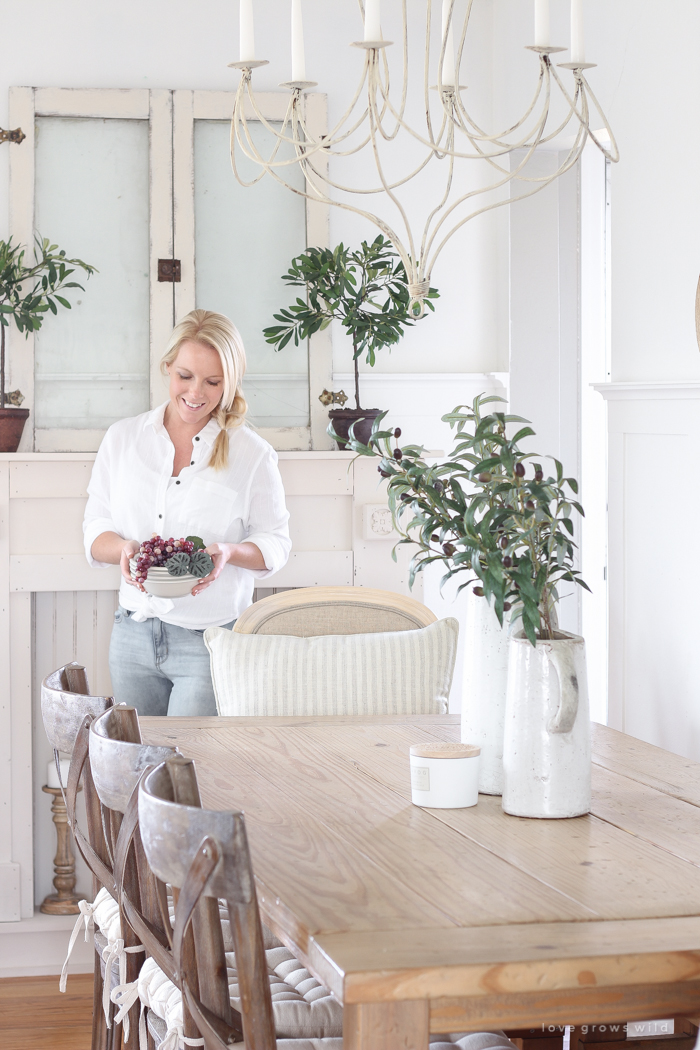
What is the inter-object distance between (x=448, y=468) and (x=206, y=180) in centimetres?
220

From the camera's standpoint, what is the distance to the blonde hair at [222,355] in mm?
2789

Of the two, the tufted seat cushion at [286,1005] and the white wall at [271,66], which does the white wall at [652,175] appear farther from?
the tufted seat cushion at [286,1005]

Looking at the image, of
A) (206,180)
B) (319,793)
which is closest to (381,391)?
(206,180)

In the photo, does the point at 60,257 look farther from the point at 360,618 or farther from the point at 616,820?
the point at 616,820

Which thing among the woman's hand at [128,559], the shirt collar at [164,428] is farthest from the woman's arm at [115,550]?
the shirt collar at [164,428]

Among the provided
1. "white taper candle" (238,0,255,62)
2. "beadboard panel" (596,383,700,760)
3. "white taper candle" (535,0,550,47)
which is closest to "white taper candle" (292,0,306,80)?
"white taper candle" (238,0,255,62)

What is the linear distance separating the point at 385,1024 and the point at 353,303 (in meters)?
Result: 2.50

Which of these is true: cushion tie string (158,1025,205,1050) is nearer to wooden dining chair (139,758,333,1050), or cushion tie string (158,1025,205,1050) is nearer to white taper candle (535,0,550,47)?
wooden dining chair (139,758,333,1050)

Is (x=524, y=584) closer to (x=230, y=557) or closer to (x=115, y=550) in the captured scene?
(x=230, y=557)

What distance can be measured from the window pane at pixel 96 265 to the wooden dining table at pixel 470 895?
5.80ft

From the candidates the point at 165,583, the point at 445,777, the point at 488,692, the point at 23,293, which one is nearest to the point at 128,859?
the point at 445,777

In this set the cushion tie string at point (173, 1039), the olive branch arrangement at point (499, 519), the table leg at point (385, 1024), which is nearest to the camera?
the table leg at point (385, 1024)

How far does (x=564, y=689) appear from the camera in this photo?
1506mm

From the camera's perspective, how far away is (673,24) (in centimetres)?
257
